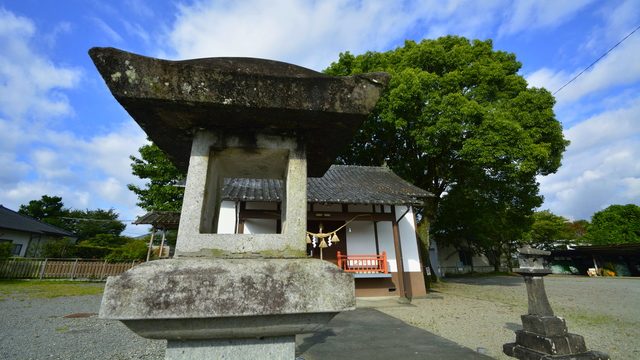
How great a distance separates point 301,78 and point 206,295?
129 centimetres

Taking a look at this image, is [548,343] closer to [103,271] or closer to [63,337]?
[63,337]

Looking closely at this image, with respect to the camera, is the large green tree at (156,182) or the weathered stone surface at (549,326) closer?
the weathered stone surface at (549,326)

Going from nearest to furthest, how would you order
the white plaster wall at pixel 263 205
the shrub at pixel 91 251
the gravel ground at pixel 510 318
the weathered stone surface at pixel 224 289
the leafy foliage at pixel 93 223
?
the weathered stone surface at pixel 224 289, the gravel ground at pixel 510 318, the white plaster wall at pixel 263 205, the shrub at pixel 91 251, the leafy foliage at pixel 93 223

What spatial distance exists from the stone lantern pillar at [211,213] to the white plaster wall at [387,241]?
1100 centimetres

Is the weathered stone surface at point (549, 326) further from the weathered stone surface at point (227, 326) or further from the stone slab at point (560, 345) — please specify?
the weathered stone surface at point (227, 326)

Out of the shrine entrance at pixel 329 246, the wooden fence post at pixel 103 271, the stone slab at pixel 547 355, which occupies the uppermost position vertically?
the shrine entrance at pixel 329 246

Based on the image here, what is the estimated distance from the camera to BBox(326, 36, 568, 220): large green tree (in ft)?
40.3

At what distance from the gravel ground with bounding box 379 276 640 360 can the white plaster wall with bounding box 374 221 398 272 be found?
69.8 inches

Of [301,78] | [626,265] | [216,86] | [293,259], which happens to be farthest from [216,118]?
[626,265]

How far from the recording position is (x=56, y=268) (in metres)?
17.3

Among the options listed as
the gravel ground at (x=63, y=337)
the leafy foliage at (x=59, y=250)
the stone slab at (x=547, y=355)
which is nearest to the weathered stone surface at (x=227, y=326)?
the gravel ground at (x=63, y=337)

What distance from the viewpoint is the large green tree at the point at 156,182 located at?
18672 millimetres

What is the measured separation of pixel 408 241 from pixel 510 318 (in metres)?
4.97

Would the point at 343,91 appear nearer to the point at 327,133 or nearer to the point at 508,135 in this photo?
the point at 327,133
